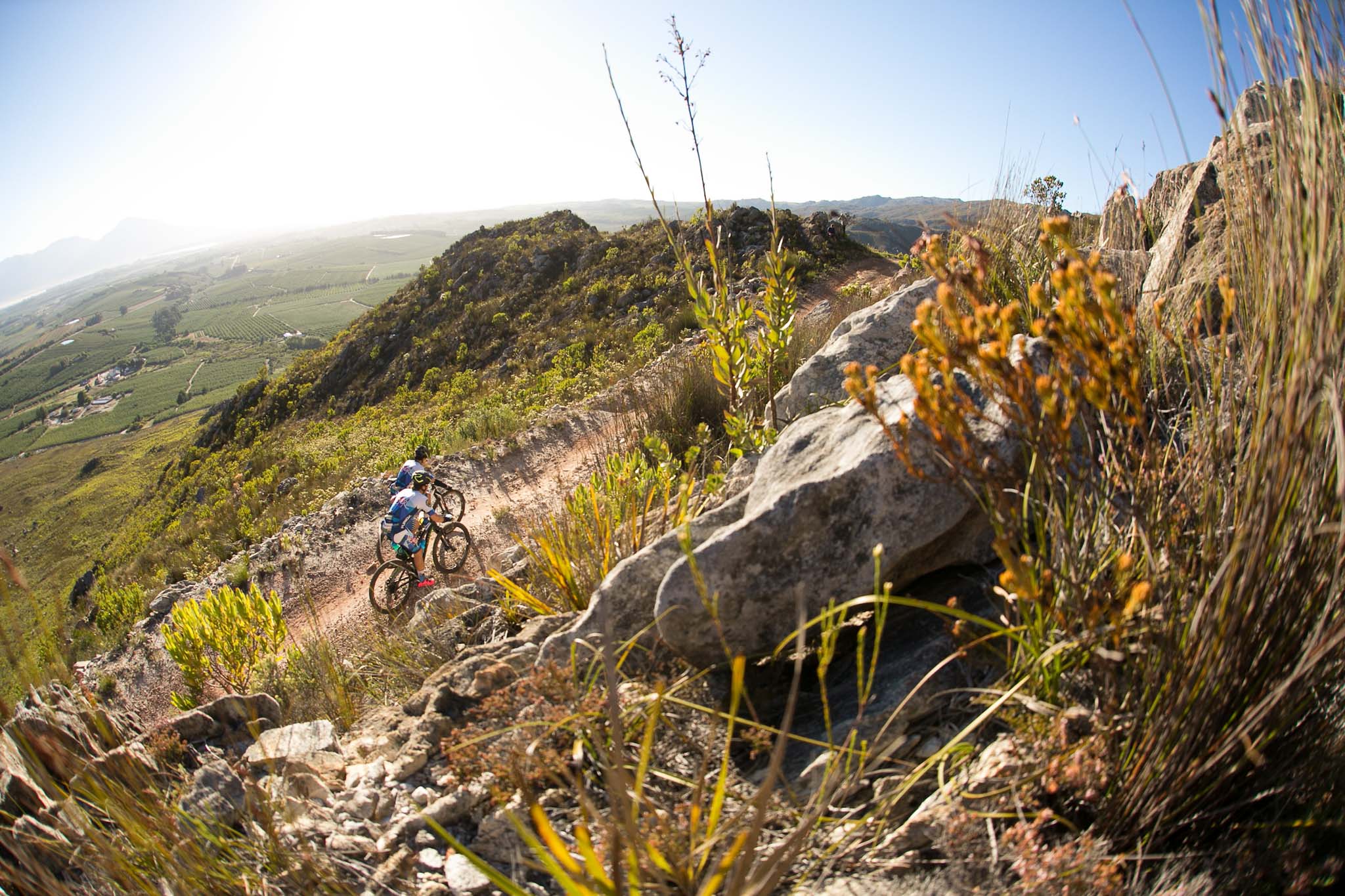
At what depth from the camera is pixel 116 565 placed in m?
16.5

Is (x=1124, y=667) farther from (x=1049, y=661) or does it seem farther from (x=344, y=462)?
(x=344, y=462)

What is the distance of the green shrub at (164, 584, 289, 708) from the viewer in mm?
4652

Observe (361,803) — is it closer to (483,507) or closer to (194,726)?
(194,726)

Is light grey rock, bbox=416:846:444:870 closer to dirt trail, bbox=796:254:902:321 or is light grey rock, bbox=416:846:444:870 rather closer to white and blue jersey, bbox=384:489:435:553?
white and blue jersey, bbox=384:489:435:553

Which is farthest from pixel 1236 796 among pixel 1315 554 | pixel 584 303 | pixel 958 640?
pixel 584 303

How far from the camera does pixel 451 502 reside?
29.3 ft

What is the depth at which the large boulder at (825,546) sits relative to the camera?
1.92 meters

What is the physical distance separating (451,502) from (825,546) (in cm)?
788

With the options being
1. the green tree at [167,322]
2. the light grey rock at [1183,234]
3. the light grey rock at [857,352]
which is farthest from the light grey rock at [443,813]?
the green tree at [167,322]

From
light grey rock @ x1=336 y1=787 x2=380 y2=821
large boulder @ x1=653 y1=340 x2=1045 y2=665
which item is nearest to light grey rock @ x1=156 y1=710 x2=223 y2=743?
light grey rock @ x1=336 y1=787 x2=380 y2=821

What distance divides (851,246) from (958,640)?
2163 centimetres

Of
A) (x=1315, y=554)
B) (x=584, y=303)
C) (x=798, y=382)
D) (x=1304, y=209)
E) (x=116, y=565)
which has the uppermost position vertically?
(x=584, y=303)

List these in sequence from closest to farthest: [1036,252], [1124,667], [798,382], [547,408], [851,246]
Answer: [1124,667] < [798,382] < [1036,252] < [547,408] < [851,246]

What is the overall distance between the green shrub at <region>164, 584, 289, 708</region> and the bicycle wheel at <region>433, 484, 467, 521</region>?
2.67 metres
